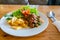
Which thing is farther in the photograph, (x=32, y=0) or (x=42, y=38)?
(x=32, y=0)

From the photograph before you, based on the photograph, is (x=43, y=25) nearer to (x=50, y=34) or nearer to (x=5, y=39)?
(x=50, y=34)

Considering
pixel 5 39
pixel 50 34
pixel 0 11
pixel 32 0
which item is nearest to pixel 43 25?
pixel 50 34

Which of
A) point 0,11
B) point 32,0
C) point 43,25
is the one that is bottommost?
point 43,25

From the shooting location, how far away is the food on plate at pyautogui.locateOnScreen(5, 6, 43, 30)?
1097 millimetres

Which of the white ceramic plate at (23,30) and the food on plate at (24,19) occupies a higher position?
the food on plate at (24,19)

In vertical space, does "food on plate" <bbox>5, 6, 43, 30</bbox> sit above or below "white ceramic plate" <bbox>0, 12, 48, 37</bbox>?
above

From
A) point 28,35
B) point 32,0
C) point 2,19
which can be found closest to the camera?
point 28,35

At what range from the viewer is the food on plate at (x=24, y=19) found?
1.10 m

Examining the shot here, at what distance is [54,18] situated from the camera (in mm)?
1247

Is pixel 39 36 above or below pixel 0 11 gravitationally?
below

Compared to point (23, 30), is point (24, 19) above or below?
above

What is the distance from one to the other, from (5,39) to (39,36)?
254 millimetres

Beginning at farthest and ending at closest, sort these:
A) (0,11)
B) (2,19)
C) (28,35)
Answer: (0,11)
(2,19)
(28,35)

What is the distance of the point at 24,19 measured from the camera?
1.16 metres
